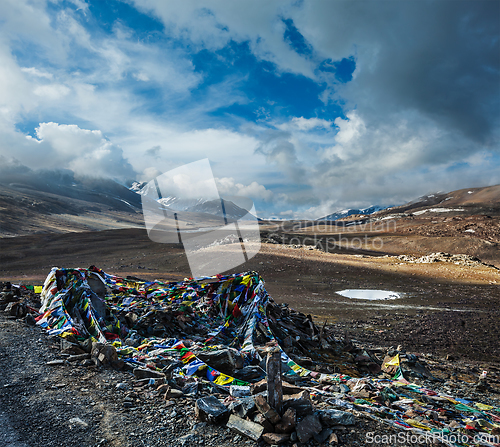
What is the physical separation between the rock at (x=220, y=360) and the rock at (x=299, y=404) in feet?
6.89

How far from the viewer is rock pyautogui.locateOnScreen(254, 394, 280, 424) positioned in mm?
3758

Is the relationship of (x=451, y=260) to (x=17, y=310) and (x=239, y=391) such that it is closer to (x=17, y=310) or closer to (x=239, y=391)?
(x=239, y=391)

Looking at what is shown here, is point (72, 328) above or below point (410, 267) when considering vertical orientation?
above

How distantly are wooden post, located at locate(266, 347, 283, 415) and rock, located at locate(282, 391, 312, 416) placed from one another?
15cm

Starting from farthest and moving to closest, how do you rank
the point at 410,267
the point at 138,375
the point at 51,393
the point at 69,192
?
the point at 69,192 → the point at 410,267 → the point at 138,375 → the point at 51,393

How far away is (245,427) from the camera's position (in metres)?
3.77

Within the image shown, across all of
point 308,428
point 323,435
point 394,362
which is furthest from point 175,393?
point 394,362

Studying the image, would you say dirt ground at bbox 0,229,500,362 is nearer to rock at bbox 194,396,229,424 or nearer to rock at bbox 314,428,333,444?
rock at bbox 314,428,333,444

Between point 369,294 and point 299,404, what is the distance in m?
17.5

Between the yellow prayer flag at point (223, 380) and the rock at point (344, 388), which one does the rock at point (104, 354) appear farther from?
the rock at point (344, 388)

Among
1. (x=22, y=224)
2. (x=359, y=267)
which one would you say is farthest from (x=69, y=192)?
(x=359, y=267)

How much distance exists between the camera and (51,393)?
15.0ft

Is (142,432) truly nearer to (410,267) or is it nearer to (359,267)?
(359,267)

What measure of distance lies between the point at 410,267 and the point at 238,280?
25805mm
